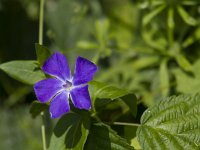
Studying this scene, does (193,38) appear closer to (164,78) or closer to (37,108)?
(164,78)

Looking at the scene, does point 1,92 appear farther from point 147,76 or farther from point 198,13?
point 198,13

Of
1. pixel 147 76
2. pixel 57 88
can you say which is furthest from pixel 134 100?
pixel 147 76

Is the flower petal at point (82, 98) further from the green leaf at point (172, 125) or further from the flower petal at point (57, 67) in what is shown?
the green leaf at point (172, 125)

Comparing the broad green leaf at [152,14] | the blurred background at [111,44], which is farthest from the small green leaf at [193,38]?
the broad green leaf at [152,14]

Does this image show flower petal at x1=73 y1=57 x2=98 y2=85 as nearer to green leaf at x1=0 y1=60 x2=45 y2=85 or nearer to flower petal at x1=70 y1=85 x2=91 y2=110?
flower petal at x1=70 y1=85 x2=91 y2=110

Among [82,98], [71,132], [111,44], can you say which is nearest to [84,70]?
[82,98]
